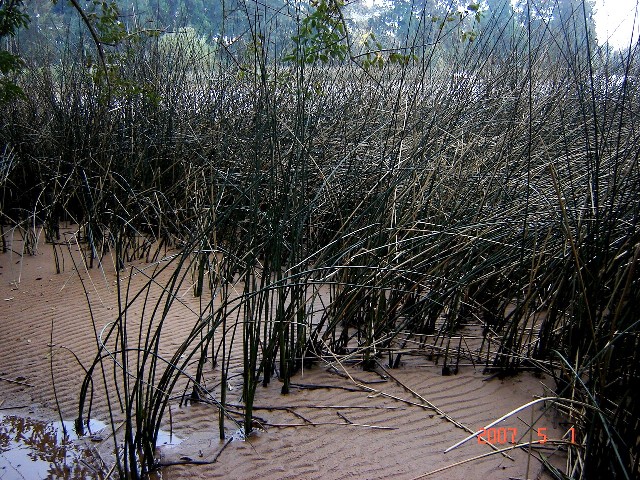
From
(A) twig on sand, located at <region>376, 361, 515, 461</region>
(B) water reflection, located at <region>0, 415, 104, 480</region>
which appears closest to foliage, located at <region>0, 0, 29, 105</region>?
(B) water reflection, located at <region>0, 415, 104, 480</region>

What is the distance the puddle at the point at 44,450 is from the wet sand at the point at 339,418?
0.19ft

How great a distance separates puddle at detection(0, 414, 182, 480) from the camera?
240cm

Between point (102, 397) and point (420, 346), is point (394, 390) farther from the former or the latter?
point (102, 397)

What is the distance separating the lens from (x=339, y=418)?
8.46 ft

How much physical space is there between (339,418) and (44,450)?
3.62 ft

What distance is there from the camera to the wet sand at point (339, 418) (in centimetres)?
227

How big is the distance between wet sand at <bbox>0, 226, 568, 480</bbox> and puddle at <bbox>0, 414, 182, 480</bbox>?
58 mm

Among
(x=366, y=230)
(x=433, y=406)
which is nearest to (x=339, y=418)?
(x=433, y=406)

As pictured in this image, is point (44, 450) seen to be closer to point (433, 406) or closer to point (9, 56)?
point (433, 406)

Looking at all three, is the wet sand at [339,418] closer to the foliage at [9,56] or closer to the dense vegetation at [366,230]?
the dense vegetation at [366,230]

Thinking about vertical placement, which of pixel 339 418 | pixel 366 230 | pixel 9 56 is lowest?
pixel 339 418

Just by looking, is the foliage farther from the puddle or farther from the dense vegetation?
the puddle

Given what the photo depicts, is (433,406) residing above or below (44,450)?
above
